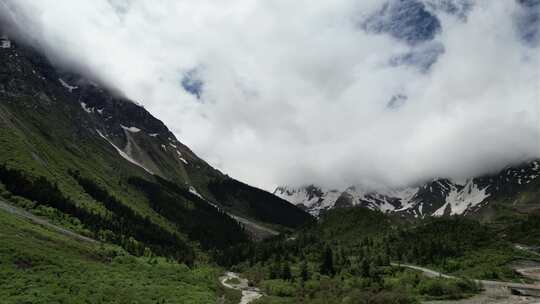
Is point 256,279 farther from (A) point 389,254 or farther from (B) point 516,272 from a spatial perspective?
(B) point 516,272

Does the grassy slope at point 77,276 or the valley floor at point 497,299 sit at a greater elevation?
the valley floor at point 497,299

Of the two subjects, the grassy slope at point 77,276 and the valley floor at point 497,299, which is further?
the valley floor at point 497,299

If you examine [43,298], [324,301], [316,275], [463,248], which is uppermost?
[463,248]

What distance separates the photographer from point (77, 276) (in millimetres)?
86250

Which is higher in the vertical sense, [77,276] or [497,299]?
[497,299]

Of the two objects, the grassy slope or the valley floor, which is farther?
the valley floor

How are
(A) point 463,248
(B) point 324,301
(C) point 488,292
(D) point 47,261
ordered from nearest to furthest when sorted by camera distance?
(D) point 47,261
(B) point 324,301
(C) point 488,292
(A) point 463,248

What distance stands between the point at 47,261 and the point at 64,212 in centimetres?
11290

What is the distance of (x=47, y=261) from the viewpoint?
88.6 m

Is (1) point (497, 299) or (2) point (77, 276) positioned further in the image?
(1) point (497, 299)

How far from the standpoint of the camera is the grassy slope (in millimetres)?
73188

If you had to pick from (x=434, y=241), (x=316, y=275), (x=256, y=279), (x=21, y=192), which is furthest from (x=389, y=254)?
(x=21, y=192)

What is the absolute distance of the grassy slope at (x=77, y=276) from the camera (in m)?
73.2

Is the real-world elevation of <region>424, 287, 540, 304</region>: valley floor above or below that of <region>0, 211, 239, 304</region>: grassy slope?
above
